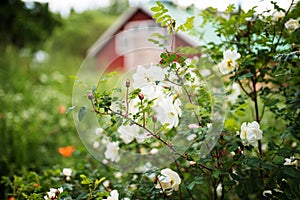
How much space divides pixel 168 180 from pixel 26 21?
4.51m

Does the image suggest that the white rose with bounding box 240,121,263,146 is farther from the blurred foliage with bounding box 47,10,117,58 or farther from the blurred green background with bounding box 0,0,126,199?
the blurred foliage with bounding box 47,10,117,58

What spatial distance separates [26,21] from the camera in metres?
5.01

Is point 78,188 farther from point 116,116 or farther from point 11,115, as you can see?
point 11,115

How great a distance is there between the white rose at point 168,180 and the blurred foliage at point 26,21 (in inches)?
169

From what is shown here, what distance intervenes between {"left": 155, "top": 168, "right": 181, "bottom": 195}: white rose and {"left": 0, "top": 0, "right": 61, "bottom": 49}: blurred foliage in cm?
429

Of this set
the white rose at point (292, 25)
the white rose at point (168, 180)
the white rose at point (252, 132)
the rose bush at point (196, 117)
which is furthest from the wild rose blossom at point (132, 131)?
the white rose at point (292, 25)

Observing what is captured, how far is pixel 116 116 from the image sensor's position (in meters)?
0.94

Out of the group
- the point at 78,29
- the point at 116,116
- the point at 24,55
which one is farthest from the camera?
the point at 78,29

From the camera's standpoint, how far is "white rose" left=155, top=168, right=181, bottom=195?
99cm

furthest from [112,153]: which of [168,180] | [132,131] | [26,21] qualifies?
[26,21]

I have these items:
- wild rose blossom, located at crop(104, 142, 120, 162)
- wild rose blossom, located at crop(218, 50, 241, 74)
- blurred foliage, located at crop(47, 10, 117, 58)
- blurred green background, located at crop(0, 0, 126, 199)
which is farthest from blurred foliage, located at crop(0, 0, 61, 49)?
blurred foliage, located at crop(47, 10, 117, 58)

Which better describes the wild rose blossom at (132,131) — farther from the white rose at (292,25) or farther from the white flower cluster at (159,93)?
the white rose at (292,25)

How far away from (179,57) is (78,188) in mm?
567

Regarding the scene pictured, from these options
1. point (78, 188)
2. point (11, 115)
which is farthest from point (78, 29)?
point (78, 188)
